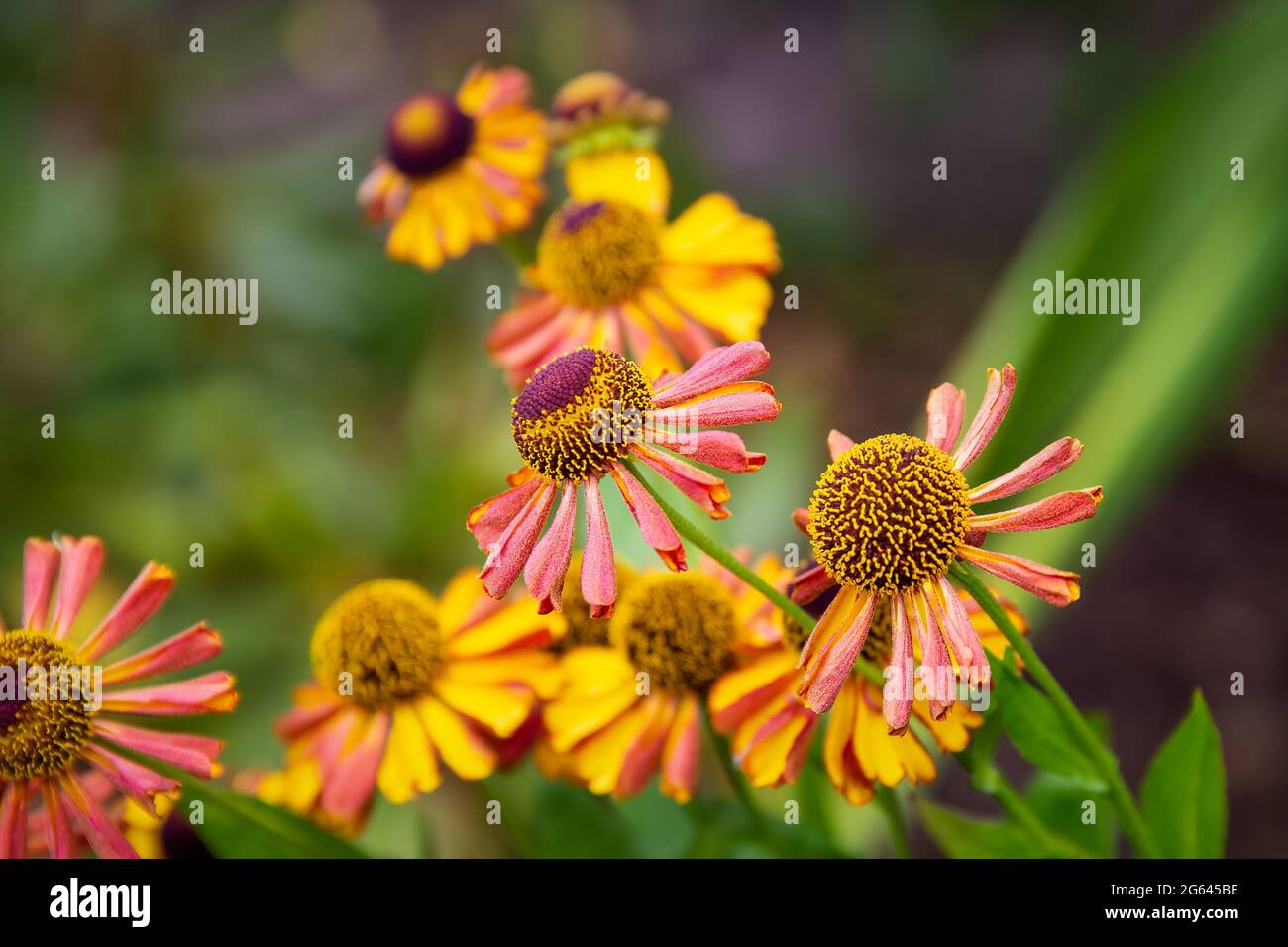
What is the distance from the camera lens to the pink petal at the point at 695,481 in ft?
1.86

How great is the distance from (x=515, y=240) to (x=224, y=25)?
1999mm

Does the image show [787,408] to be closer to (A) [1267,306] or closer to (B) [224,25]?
(A) [1267,306]

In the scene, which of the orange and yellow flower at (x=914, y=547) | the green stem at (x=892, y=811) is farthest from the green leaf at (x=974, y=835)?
the orange and yellow flower at (x=914, y=547)

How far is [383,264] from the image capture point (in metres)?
2.22

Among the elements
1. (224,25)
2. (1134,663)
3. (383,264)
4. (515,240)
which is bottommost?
(1134,663)

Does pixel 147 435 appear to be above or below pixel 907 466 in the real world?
above

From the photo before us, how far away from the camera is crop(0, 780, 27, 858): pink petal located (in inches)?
24.7

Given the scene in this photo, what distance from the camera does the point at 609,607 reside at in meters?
0.54

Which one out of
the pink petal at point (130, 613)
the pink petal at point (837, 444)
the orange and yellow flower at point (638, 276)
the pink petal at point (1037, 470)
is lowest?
the pink petal at point (130, 613)

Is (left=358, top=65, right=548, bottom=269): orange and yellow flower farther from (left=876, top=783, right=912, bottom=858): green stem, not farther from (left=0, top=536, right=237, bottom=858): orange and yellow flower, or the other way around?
(left=876, top=783, right=912, bottom=858): green stem

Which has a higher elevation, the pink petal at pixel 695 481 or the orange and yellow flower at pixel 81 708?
the pink petal at pixel 695 481

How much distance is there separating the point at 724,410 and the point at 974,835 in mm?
344

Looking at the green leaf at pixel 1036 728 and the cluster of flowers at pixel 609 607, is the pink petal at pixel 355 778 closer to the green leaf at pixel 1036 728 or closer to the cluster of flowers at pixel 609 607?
the cluster of flowers at pixel 609 607
